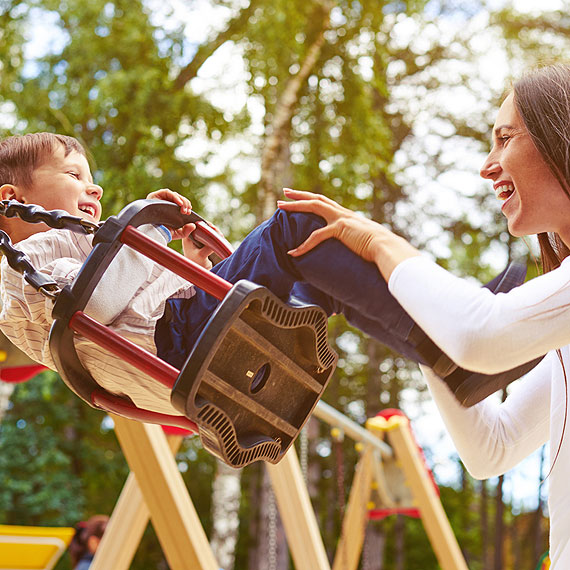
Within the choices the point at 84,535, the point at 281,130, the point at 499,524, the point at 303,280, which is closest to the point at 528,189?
the point at 303,280

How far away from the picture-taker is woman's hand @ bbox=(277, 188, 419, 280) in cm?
118

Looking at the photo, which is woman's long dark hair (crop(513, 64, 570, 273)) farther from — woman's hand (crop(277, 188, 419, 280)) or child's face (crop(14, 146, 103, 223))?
child's face (crop(14, 146, 103, 223))

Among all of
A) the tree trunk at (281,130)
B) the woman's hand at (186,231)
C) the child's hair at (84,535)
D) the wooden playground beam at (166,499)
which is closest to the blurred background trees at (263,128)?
the tree trunk at (281,130)

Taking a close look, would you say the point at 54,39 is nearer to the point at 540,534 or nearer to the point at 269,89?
the point at 269,89

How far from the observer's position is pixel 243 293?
1.15m

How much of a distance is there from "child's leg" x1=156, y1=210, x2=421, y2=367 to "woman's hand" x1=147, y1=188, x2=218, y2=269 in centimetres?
11

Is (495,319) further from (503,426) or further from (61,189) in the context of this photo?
(61,189)

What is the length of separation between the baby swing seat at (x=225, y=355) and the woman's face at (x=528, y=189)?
0.39 m

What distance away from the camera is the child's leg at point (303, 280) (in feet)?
4.17

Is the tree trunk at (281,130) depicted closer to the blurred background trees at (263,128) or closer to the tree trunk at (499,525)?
the blurred background trees at (263,128)

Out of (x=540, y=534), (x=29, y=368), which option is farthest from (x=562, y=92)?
(x=540, y=534)

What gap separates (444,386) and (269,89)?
23.4ft

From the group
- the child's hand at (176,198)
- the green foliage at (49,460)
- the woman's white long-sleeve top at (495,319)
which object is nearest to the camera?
the woman's white long-sleeve top at (495,319)

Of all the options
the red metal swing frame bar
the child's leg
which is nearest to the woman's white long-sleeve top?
the child's leg
